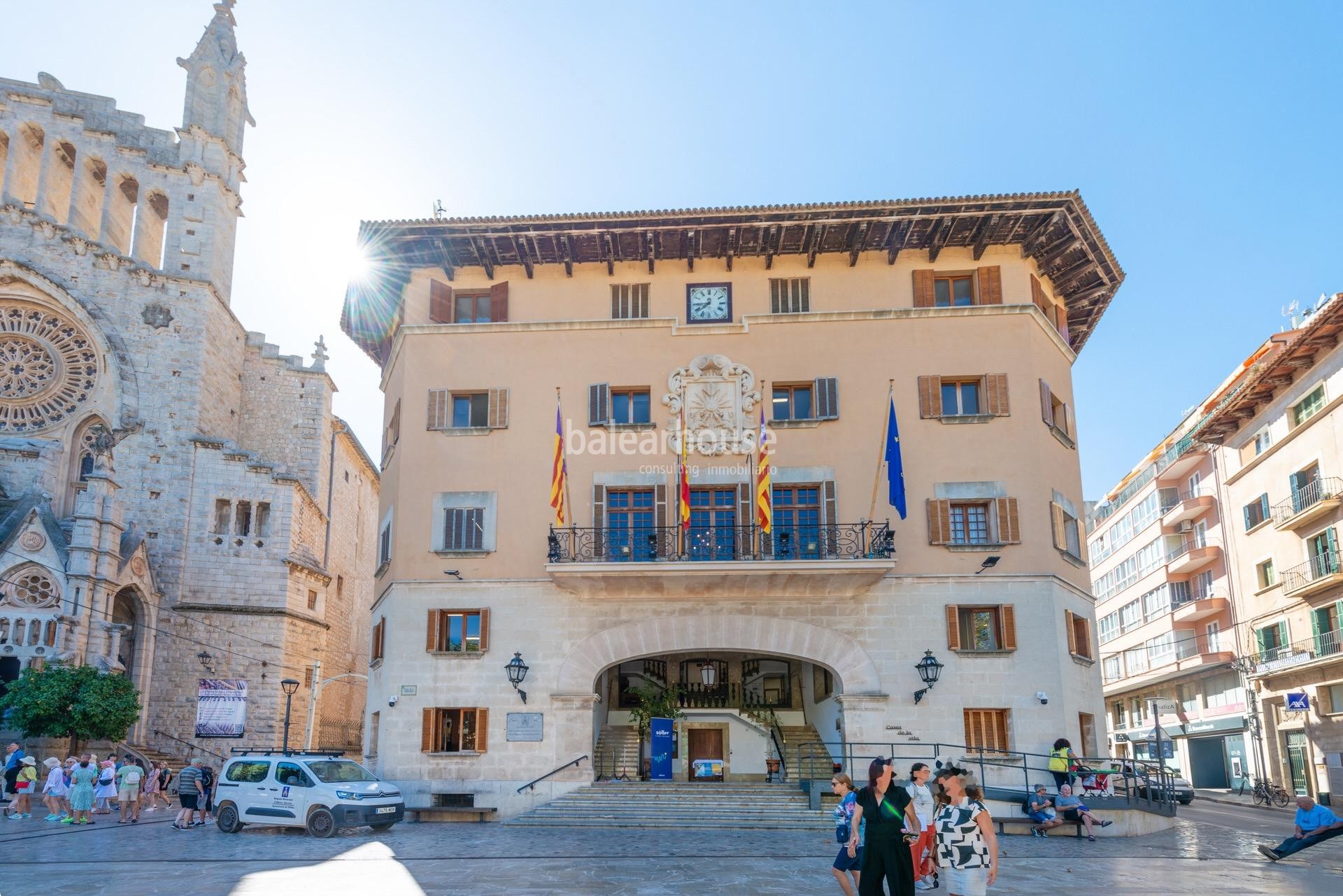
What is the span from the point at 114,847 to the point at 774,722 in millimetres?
15067

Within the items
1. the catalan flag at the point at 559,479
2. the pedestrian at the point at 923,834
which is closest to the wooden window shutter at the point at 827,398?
the catalan flag at the point at 559,479

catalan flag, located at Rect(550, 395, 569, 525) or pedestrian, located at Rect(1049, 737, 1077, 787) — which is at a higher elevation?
catalan flag, located at Rect(550, 395, 569, 525)

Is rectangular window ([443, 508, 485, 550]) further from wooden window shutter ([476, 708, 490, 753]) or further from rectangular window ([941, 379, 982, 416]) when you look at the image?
Answer: rectangular window ([941, 379, 982, 416])

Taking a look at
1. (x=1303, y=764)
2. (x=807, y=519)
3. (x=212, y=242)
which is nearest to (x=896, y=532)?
(x=807, y=519)

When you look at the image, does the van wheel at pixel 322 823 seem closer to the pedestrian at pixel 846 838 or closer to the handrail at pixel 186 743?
the pedestrian at pixel 846 838

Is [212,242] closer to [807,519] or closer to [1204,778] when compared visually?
[807,519]

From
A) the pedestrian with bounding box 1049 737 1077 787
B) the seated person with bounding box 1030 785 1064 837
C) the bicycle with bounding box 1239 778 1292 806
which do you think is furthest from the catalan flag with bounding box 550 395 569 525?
the bicycle with bounding box 1239 778 1292 806

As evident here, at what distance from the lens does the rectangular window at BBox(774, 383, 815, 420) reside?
26.1m

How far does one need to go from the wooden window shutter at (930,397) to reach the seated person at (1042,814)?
28.5 ft

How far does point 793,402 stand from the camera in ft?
85.9

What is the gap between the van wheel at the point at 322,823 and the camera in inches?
819

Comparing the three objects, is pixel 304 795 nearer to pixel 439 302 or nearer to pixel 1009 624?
pixel 439 302

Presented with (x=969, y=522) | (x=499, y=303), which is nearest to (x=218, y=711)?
(x=499, y=303)

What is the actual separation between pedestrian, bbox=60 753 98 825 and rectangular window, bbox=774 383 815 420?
17.5 meters
